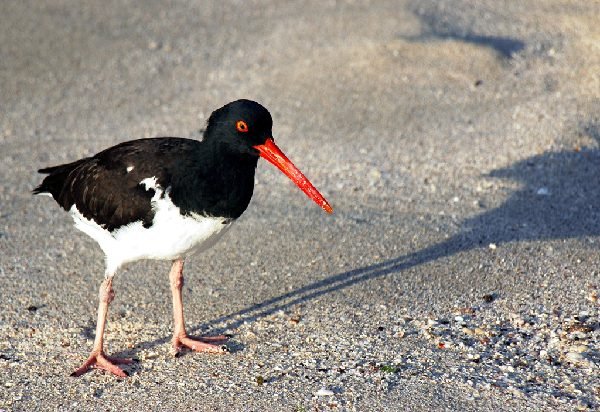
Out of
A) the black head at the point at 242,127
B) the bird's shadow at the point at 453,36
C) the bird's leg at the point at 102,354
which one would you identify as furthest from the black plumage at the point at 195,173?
the bird's shadow at the point at 453,36

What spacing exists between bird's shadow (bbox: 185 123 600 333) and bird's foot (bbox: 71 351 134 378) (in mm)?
744

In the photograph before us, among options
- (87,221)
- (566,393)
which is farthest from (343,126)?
(566,393)

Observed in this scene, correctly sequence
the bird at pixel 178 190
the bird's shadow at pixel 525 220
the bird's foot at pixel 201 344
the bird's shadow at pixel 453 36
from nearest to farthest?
the bird at pixel 178 190 < the bird's foot at pixel 201 344 < the bird's shadow at pixel 525 220 < the bird's shadow at pixel 453 36

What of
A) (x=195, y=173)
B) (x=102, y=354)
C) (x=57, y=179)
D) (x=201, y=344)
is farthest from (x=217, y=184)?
(x=57, y=179)

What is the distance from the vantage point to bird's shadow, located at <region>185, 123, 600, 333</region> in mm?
6965

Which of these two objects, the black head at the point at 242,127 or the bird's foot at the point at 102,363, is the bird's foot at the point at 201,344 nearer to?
the bird's foot at the point at 102,363

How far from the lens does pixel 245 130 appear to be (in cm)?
563

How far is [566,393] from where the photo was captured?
17.9 ft

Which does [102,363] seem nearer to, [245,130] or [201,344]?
[201,344]

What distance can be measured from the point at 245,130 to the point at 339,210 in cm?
291

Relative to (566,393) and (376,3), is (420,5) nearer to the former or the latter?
(376,3)

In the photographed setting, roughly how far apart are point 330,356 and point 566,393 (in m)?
1.52

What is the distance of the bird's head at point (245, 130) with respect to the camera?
5.63 metres

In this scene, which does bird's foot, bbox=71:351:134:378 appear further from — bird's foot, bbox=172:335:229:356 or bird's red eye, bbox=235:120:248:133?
bird's red eye, bbox=235:120:248:133
